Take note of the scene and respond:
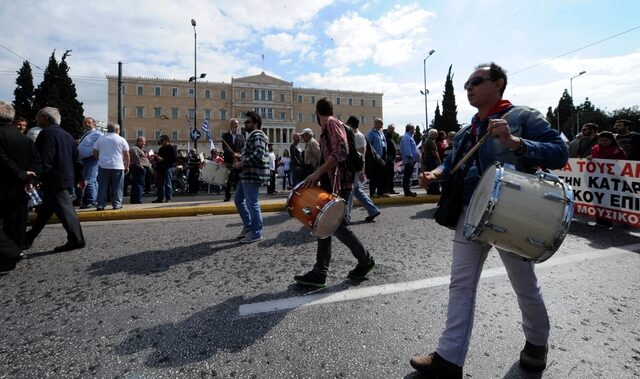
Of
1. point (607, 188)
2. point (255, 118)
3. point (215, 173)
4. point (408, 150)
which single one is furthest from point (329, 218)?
point (408, 150)

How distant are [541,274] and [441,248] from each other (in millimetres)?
1194

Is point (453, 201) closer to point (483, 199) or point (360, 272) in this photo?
point (483, 199)

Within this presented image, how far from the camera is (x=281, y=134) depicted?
294 ft

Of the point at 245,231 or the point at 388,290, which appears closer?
the point at 388,290

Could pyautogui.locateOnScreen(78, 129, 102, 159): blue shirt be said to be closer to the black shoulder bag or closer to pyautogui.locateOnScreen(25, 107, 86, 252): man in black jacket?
pyautogui.locateOnScreen(25, 107, 86, 252): man in black jacket

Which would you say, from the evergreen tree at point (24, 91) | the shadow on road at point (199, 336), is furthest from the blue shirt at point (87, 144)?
the evergreen tree at point (24, 91)

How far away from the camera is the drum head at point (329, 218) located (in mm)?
2965

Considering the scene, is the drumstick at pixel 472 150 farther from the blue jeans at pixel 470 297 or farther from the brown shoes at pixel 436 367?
the brown shoes at pixel 436 367

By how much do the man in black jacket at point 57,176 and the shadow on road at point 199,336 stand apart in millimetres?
2965

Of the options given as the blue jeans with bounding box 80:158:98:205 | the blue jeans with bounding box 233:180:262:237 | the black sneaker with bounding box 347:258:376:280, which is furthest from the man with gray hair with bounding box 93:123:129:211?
the black sneaker with bounding box 347:258:376:280

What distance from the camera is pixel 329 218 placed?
3.04 metres

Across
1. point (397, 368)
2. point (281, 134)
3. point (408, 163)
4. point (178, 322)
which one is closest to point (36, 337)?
point (178, 322)

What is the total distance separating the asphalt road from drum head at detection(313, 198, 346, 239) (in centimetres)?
57

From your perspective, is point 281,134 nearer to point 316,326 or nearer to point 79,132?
point 79,132
